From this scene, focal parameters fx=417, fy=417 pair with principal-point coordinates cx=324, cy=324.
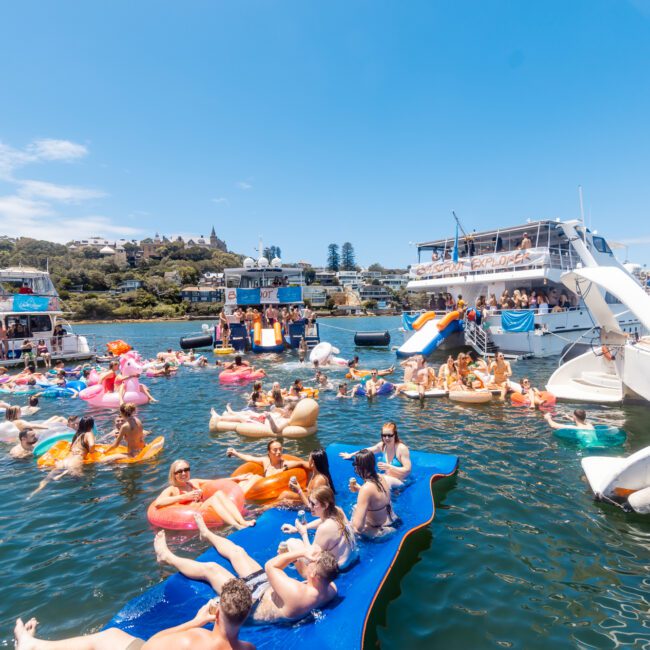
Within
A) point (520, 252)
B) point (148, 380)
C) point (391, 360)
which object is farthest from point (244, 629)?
point (520, 252)

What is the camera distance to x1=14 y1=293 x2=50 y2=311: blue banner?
24.7m

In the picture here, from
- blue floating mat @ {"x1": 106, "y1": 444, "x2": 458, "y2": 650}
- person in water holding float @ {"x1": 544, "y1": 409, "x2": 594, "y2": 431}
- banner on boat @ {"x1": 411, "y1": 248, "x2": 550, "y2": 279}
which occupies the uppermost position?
banner on boat @ {"x1": 411, "y1": 248, "x2": 550, "y2": 279}

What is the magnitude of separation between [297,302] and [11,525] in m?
25.3

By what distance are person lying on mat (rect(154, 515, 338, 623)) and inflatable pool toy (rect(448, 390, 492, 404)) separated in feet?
33.3

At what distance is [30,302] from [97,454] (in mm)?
21017

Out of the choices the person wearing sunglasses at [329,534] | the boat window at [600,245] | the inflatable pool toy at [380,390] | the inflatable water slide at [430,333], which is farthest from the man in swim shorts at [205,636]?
the boat window at [600,245]

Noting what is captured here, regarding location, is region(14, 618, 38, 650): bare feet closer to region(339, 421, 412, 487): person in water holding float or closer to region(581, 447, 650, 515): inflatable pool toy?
region(339, 421, 412, 487): person in water holding float

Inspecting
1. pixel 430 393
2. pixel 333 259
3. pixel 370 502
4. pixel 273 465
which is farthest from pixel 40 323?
pixel 333 259

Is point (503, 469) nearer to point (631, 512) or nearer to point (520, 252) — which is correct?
point (631, 512)

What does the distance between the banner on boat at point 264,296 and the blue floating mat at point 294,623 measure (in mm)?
25362

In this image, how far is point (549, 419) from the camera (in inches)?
427

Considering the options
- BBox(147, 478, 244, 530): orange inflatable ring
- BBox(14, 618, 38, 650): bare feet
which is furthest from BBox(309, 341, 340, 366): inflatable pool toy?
BBox(14, 618, 38, 650): bare feet

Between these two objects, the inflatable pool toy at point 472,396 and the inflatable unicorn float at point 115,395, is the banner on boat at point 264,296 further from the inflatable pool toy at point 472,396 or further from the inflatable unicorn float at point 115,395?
the inflatable pool toy at point 472,396

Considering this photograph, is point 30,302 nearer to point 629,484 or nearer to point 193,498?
point 193,498
